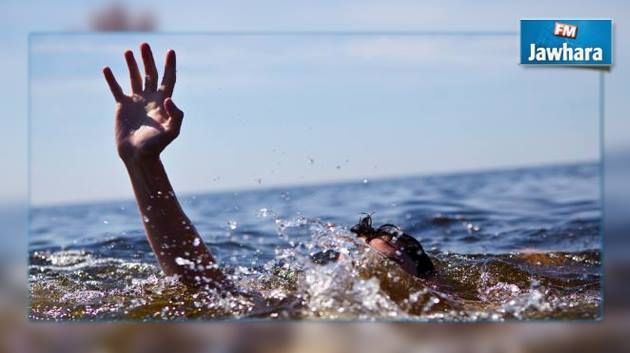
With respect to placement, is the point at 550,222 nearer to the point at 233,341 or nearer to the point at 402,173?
the point at 402,173

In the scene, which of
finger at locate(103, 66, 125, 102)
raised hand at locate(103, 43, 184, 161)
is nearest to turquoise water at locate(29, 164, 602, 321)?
raised hand at locate(103, 43, 184, 161)

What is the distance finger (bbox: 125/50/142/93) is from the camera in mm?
2482

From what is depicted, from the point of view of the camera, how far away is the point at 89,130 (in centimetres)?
252

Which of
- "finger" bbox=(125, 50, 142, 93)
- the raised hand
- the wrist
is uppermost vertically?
"finger" bbox=(125, 50, 142, 93)

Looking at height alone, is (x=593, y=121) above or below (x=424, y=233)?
above

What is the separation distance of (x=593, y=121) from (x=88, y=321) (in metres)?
1.40

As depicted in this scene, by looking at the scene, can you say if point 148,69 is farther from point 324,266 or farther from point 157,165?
point 324,266

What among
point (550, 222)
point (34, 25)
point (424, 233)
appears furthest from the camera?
point (424, 233)

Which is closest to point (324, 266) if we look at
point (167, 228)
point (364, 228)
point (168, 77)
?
point (364, 228)

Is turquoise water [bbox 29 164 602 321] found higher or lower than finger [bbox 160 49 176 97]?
lower

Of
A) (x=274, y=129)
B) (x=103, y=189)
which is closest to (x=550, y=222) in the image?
(x=274, y=129)

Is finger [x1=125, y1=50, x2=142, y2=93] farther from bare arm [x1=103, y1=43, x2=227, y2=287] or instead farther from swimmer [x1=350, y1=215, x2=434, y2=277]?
swimmer [x1=350, y1=215, x2=434, y2=277]

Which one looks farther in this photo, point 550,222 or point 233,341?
point 550,222

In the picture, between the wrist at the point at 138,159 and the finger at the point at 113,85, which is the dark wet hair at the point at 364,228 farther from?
the finger at the point at 113,85
